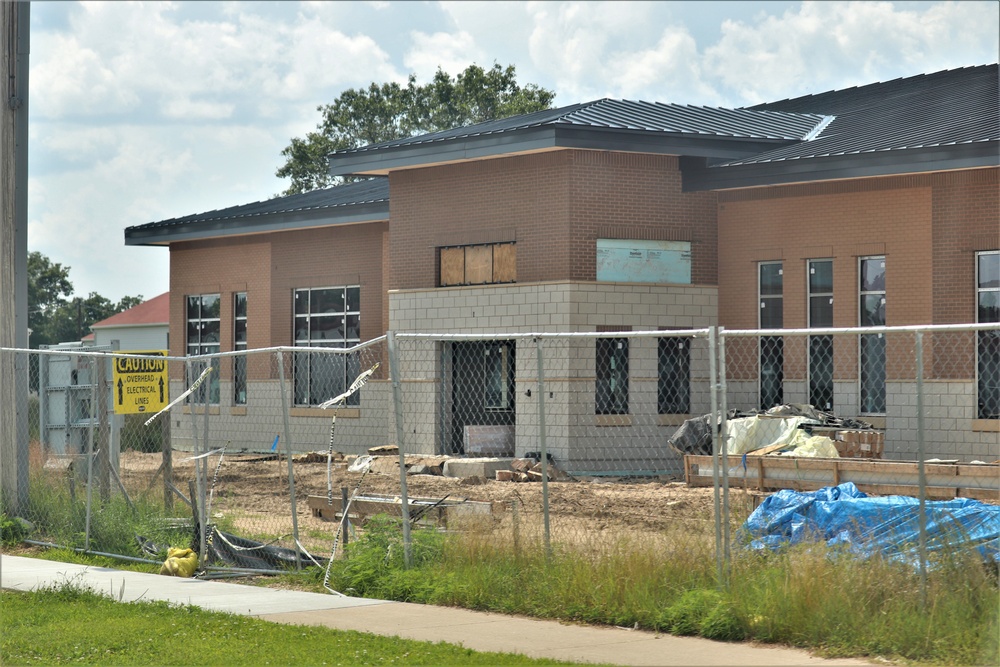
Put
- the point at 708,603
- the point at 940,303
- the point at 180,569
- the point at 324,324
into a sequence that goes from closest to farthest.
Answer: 1. the point at 708,603
2. the point at 180,569
3. the point at 940,303
4. the point at 324,324

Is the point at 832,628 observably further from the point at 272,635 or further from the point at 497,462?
the point at 497,462

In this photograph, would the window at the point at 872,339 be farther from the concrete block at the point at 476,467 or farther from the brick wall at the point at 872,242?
the concrete block at the point at 476,467

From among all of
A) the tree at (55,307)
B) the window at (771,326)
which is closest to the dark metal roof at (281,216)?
the window at (771,326)

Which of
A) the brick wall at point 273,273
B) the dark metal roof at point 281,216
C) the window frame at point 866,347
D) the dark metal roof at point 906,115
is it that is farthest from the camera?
the brick wall at point 273,273

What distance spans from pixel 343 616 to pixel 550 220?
1636 cm

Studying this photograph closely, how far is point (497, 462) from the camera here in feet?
85.4

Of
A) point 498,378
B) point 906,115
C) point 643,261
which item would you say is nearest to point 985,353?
point 906,115

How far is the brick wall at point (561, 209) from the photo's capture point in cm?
2636

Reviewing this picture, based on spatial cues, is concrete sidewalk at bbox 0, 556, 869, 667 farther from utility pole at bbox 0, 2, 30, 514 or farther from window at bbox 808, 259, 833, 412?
window at bbox 808, 259, 833, 412

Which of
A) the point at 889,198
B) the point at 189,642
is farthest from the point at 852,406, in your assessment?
the point at 189,642

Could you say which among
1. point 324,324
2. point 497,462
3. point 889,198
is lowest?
point 497,462

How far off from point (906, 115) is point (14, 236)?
739 inches

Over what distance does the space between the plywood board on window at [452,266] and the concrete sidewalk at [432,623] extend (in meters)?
15.3

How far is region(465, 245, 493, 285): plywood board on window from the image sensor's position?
2784 cm
